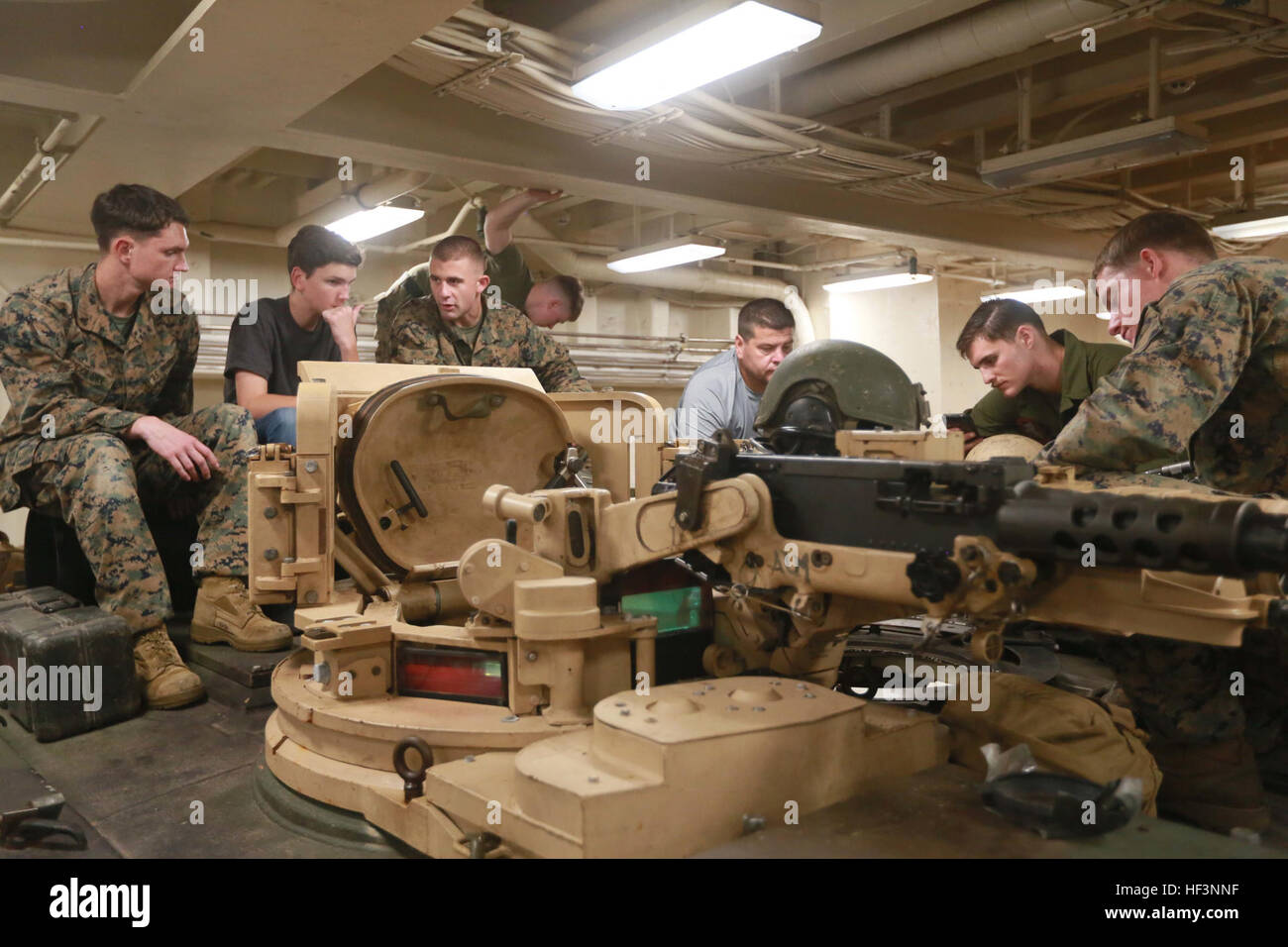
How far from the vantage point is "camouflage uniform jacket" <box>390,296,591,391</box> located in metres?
4.25

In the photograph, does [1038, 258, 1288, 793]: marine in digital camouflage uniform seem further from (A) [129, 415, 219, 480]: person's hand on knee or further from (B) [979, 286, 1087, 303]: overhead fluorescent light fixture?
(B) [979, 286, 1087, 303]: overhead fluorescent light fixture

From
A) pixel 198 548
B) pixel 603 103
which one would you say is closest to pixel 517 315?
pixel 603 103

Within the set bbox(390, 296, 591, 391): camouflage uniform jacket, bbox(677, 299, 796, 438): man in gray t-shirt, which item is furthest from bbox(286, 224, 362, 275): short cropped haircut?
bbox(677, 299, 796, 438): man in gray t-shirt

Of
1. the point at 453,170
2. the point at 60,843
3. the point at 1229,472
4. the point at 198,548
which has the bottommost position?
the point at 60,843

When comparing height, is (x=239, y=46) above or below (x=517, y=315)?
above

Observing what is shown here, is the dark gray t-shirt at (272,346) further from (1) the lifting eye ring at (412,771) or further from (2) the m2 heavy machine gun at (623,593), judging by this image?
(1) the lifting eye ring at (412,771)

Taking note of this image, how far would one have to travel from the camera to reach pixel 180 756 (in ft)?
8.41

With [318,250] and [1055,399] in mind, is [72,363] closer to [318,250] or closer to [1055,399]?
[318,250]

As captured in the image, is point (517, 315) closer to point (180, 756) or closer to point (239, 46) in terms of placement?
point (239, 46)

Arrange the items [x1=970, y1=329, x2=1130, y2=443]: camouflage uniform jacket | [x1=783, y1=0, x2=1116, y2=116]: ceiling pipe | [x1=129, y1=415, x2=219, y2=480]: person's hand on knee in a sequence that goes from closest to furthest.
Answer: [x1=129, y1=415, x2=219, y2=480]: person's hand on knee
[x1=970, y1=329, x2=1130, y2=443]: camouflage uniform jacket
[x1=783, y1=0, x2=1116, y2=116]: ceiling pipe

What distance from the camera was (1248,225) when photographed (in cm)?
758

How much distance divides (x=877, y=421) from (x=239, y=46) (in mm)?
3116

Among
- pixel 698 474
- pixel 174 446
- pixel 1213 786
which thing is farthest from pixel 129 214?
pixel 1213 786

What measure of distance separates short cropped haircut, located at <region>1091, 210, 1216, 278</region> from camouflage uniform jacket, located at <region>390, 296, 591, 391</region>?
210 cm
